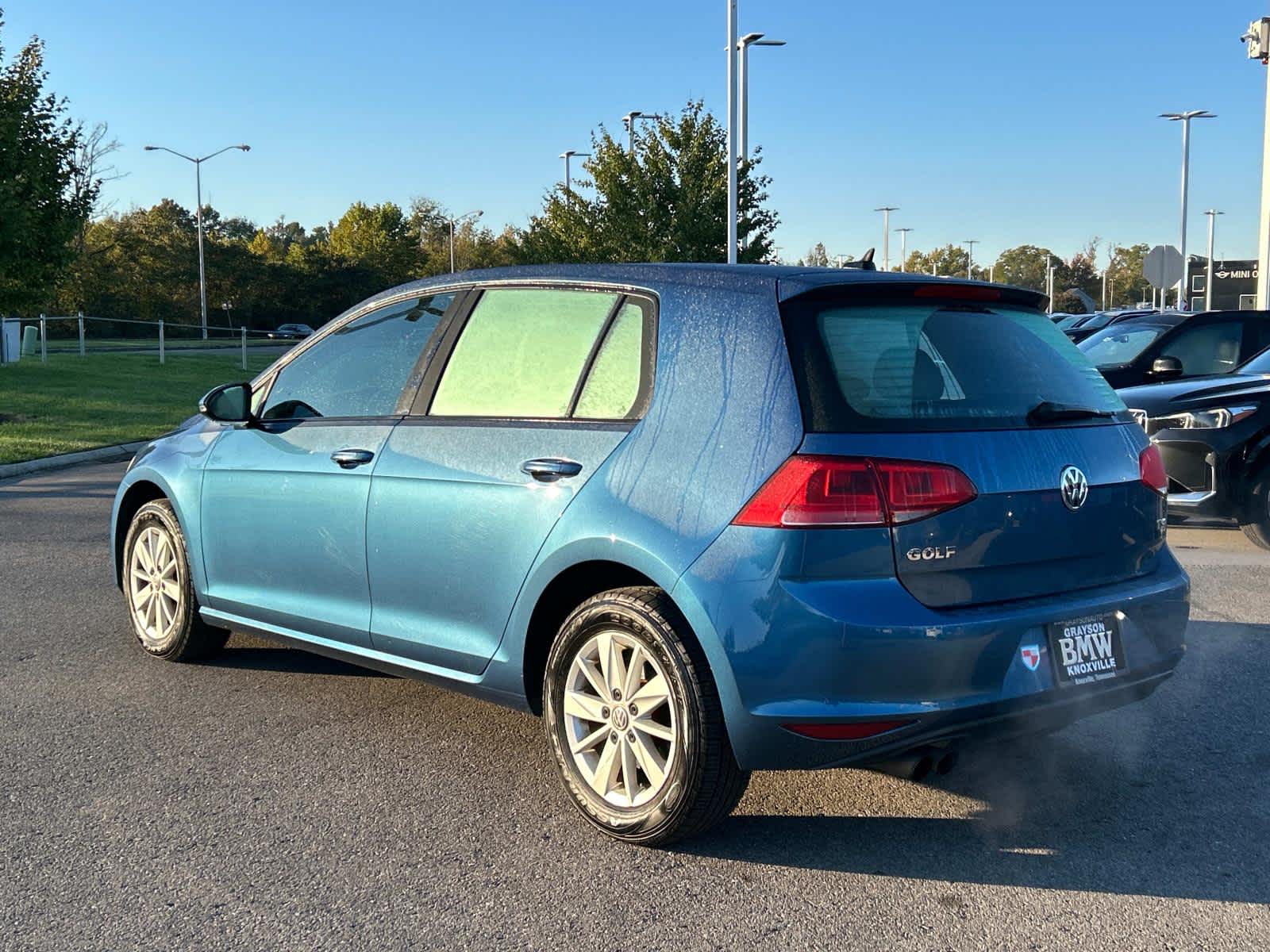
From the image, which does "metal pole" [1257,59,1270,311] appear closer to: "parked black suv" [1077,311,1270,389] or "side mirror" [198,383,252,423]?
"parked black suv" [1077,311,1270,389]

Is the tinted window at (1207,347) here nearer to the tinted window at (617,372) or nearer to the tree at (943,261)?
the tinted window at (617,372)

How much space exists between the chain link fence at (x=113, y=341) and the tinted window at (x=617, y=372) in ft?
79.6

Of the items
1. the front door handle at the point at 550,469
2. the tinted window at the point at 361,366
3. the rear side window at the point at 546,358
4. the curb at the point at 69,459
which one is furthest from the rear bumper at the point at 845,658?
the curb at the point at 69,459

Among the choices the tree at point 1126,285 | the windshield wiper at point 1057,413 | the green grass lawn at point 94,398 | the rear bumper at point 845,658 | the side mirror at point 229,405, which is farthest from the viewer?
the tree at point 1126,285

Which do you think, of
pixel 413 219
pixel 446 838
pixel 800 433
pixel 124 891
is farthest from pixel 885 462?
pixel 413 219

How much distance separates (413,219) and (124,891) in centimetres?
9970

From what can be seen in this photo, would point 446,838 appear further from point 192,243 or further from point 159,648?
point 192,243

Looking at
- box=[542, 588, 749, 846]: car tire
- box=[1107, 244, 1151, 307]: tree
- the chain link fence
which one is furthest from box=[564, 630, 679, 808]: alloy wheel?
box=[1107, 244, 1151, 307]: tree

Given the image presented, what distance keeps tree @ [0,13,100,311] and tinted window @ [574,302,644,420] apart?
15.5 m

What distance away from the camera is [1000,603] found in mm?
3686

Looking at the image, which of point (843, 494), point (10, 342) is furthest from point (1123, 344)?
point (10, 342)

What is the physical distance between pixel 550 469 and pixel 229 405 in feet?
6.58

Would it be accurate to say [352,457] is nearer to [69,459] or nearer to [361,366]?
[361,366]

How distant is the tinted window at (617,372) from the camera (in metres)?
4.04
